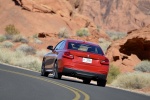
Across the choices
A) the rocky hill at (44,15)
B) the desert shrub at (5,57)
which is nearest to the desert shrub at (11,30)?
the rocky hill at (44,15)

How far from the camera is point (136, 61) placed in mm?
31906

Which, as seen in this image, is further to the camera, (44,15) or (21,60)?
(44,15)

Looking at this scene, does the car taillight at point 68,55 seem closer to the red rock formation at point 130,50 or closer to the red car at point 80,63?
the red car at point 80,63

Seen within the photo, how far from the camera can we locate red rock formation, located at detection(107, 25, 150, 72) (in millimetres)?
30938

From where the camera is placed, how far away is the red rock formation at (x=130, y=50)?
102 feet

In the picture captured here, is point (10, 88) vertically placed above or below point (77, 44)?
below

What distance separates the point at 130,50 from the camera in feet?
107

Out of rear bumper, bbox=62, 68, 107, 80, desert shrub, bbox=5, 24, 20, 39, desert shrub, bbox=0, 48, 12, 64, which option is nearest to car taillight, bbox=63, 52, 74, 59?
rear bumper, bbox=62, 68, 107, 80

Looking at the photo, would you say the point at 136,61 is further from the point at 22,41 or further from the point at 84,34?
the point at 84,34

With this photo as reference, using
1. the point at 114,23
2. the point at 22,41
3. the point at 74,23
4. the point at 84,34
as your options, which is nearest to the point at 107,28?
the point at 114,23

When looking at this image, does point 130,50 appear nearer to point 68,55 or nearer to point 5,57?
point 5,57

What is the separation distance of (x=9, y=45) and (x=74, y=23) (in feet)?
90.2

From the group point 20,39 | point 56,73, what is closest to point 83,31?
point 20,39

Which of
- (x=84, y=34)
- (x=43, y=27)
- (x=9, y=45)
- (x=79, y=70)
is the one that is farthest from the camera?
(x=43, y=27)
